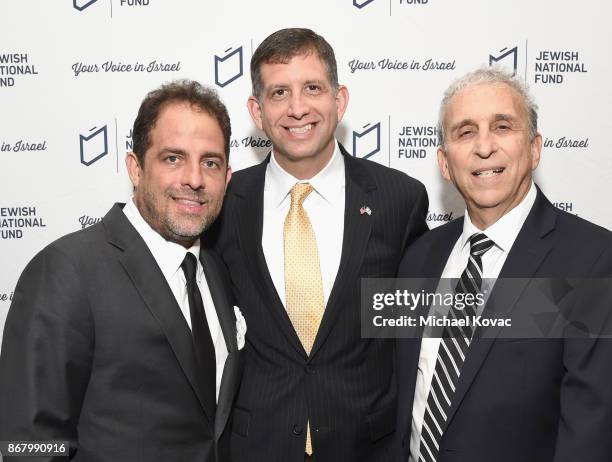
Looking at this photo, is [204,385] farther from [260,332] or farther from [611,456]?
[611,456]

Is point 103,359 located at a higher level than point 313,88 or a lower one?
lower

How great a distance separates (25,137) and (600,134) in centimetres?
358

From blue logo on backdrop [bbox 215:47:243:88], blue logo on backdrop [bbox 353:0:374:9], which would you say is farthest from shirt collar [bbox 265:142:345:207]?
blue logo on backdrop [bbox 353:0:374:9]

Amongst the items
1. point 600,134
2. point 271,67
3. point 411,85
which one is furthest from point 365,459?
point 600,134

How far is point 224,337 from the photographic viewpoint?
229cm

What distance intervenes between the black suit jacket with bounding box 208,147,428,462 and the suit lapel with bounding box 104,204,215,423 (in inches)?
20.6

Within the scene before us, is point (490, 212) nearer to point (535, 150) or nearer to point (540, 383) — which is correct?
point (535, 150)

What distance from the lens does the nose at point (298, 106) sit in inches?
101

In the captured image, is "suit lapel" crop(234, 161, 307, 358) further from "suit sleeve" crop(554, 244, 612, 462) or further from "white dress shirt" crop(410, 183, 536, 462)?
"suit sleeve" crop(554, 244, 612, 462)

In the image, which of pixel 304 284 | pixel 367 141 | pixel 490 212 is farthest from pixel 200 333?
pixel 367 141

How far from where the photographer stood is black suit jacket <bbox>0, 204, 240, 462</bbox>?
1.82m

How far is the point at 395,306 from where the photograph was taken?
2607 millimetres

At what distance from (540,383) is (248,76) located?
2473 millimetres

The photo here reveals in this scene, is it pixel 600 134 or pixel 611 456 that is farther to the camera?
pixel 600 134
